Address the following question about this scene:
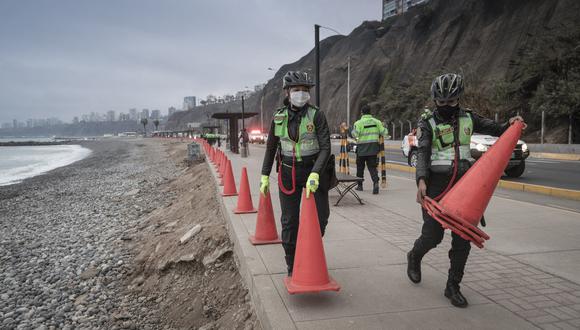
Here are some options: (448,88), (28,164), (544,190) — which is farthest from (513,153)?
(28,164)

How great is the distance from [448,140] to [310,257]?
57.2 inches

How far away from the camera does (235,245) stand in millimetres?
5953

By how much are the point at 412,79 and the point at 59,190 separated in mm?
41740

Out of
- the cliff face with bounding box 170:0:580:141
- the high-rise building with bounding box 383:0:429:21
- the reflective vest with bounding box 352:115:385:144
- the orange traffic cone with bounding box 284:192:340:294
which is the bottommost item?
the orange traffic cone with bounding box 284:192:340:294

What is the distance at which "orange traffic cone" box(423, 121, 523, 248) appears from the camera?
3.23m

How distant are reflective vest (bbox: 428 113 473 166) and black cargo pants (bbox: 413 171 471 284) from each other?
14 centimetres

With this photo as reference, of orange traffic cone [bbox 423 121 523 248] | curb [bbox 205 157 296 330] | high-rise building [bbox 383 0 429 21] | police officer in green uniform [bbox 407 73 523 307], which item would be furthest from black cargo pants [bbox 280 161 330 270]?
high-rise building [bbox 383 0 429 21]

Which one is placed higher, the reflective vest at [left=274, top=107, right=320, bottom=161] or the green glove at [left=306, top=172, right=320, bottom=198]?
the reflective vest at [left=274, top=107, right=320, bottom=161]

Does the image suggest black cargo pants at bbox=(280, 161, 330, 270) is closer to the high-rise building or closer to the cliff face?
the cliff face

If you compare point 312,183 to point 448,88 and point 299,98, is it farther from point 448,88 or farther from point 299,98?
point 448,88

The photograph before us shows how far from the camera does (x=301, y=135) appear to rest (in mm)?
3887

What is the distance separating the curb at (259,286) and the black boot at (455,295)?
4.36ft

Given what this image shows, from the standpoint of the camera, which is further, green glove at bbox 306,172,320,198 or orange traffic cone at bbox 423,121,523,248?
green glove at bbox 306,172,320,198

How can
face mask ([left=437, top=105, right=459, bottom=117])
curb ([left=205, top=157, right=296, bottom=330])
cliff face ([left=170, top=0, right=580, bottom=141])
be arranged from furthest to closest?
cliff face ([left=170, top=0, right=580, bottom=141]), face mask ([left=437, top=105, right=459, bottom=117]), curb ([left=205, top=157, right=296, bottom=330])
